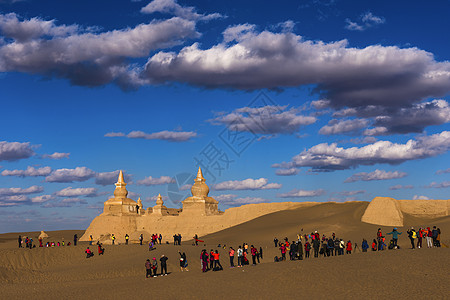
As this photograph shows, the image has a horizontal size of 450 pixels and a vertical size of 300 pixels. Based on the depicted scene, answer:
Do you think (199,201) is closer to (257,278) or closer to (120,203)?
(120,203)

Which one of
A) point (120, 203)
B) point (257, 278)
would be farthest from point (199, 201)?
point (257, 278)

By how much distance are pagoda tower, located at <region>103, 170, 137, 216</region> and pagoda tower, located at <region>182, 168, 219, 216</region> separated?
9.44 metres

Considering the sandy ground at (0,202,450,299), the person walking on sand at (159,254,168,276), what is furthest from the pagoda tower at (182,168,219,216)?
the person walking on sand at (159,254,168,276)

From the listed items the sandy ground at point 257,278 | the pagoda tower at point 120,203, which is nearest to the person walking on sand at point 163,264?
the sandy ground at point 257,278

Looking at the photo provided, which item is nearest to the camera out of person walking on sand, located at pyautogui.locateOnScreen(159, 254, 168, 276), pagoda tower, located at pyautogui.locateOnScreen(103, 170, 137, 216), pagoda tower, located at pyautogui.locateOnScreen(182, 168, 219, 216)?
person walking on sand, located at pyautogui.locateOnScreen(159, 254, 168, 276)

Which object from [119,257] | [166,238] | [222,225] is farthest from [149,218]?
[119,257]

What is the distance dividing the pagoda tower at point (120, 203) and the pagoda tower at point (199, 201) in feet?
31.0

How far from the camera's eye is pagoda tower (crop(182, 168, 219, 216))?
6675 centimetres

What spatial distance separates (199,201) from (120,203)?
1213cm

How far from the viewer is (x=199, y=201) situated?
220 feet

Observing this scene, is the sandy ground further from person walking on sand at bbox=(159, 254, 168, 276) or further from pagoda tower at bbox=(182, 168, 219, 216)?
pagoda tower at bbox=(182, 168, 219, 216)

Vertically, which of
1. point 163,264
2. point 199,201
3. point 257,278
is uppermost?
point 199,201

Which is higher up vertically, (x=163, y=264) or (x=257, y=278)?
(x=163, y=264)

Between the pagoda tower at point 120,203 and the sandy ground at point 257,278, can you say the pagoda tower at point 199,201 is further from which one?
the sandy ground at point 257,278
